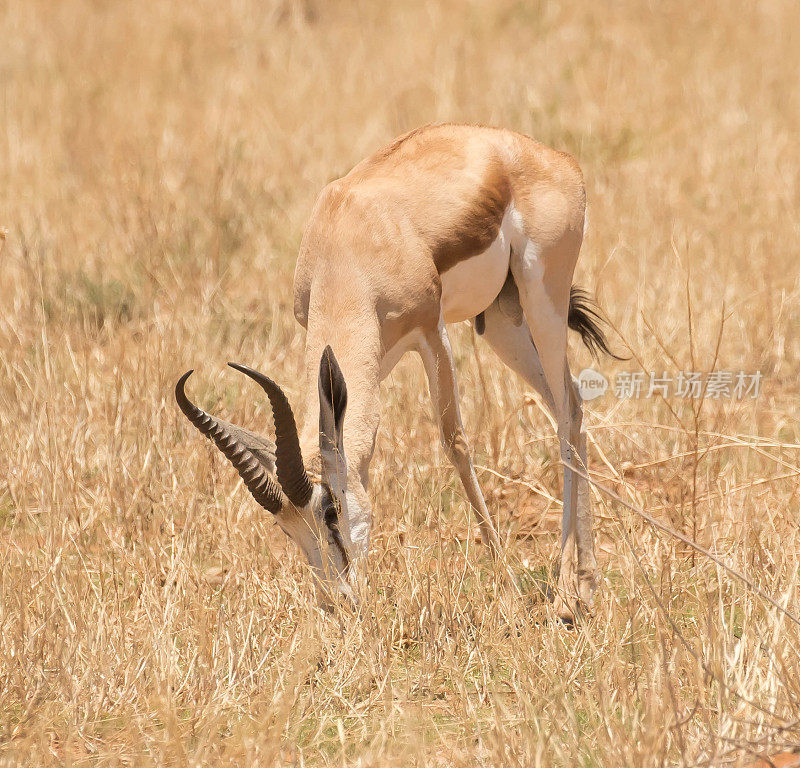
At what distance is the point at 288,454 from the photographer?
372 cm

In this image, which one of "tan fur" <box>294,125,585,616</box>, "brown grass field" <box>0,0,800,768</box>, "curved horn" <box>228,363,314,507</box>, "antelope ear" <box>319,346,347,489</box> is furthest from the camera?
"tan fur" <box>294,125,585,616</box>

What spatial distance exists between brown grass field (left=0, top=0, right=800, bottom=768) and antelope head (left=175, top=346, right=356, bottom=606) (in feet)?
0.64

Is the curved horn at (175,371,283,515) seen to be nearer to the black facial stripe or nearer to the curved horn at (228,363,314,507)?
the curved horn at (228,363,314,507)

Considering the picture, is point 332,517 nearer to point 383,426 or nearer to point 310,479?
point 310,479

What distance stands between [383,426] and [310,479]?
182 cm

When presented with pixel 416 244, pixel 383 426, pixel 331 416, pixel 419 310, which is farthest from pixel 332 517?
pixel 383 426

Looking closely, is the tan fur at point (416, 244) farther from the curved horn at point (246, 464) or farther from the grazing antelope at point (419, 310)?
the curved horn at point (246, 464)

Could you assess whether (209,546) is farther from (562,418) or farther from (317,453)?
(562,418)

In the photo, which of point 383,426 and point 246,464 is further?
point 383,426

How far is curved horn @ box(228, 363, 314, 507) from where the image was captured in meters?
3.63

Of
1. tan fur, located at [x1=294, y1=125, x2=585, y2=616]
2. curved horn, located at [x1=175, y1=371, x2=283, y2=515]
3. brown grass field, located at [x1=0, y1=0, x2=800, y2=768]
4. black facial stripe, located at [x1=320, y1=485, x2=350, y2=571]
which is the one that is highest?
tan fur, located at [x1=294, y1=125, x2=585, y2=616]

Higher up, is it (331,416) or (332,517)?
(331,416)

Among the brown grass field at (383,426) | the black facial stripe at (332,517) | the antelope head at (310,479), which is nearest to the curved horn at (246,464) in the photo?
the antelope head at (310,479)

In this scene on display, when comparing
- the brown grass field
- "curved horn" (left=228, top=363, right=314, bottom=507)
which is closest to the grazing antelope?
"curved horn" (left=228, top=363, right=314, bottom=507)
